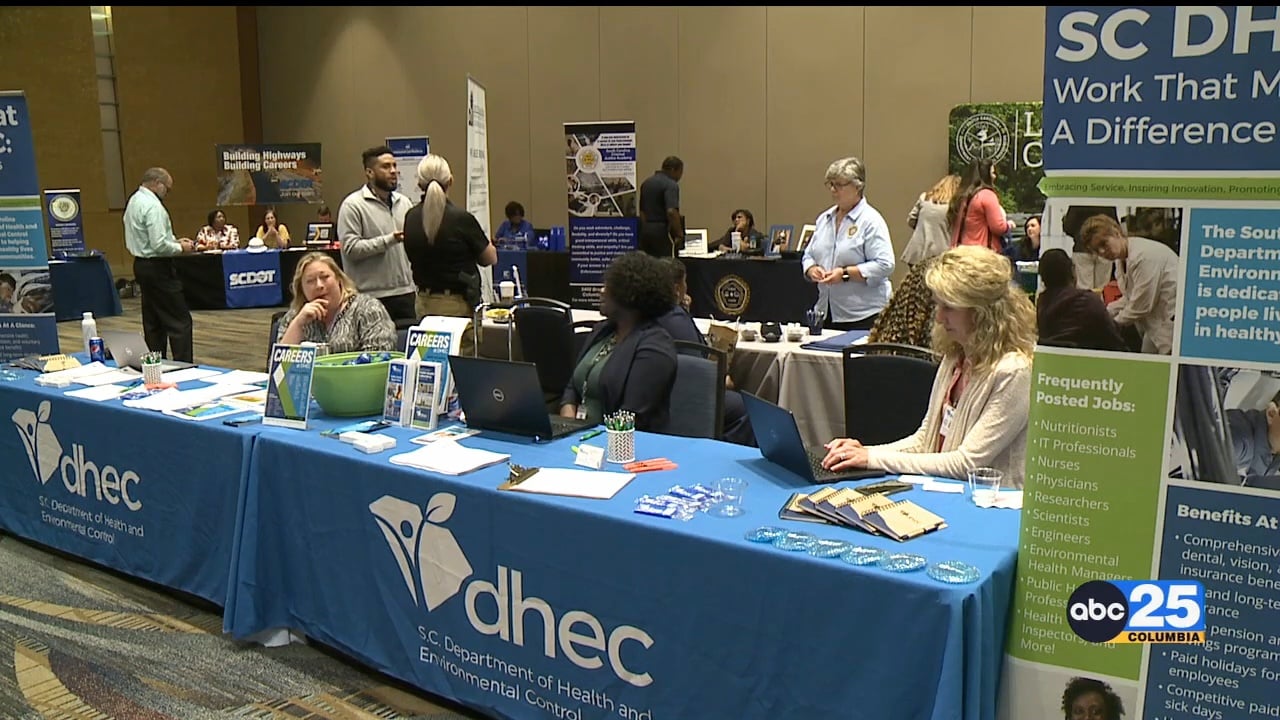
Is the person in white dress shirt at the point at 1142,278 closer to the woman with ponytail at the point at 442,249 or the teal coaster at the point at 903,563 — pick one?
the teal coaster at the point at 903,563

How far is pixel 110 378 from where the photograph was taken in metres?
3.81

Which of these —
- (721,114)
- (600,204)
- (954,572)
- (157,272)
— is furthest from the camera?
(721,114)

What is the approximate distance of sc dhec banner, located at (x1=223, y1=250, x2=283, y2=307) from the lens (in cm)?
1112

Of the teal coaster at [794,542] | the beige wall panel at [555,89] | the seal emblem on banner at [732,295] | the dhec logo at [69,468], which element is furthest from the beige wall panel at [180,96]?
the teal coaster at [794,542]

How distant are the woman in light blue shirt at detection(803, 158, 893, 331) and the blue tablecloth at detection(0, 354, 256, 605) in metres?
2.92

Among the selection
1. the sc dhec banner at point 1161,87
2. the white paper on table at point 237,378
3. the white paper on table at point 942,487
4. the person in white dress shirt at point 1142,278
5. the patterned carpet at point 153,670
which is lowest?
the patterned carpet at point 153,670

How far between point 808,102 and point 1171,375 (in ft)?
29.0

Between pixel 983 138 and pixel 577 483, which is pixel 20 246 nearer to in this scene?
pixel 577 483

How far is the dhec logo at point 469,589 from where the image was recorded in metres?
2.19

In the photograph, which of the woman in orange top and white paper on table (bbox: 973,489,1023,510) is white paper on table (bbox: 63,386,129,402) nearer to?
white paper on table (bbox: 973,489,1023,510)

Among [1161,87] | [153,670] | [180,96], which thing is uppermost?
[180,96]

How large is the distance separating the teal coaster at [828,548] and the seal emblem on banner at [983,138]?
307 inches

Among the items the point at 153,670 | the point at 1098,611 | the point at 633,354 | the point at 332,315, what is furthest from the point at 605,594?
the point at 332,315

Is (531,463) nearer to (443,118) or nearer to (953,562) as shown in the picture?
(953,562)
